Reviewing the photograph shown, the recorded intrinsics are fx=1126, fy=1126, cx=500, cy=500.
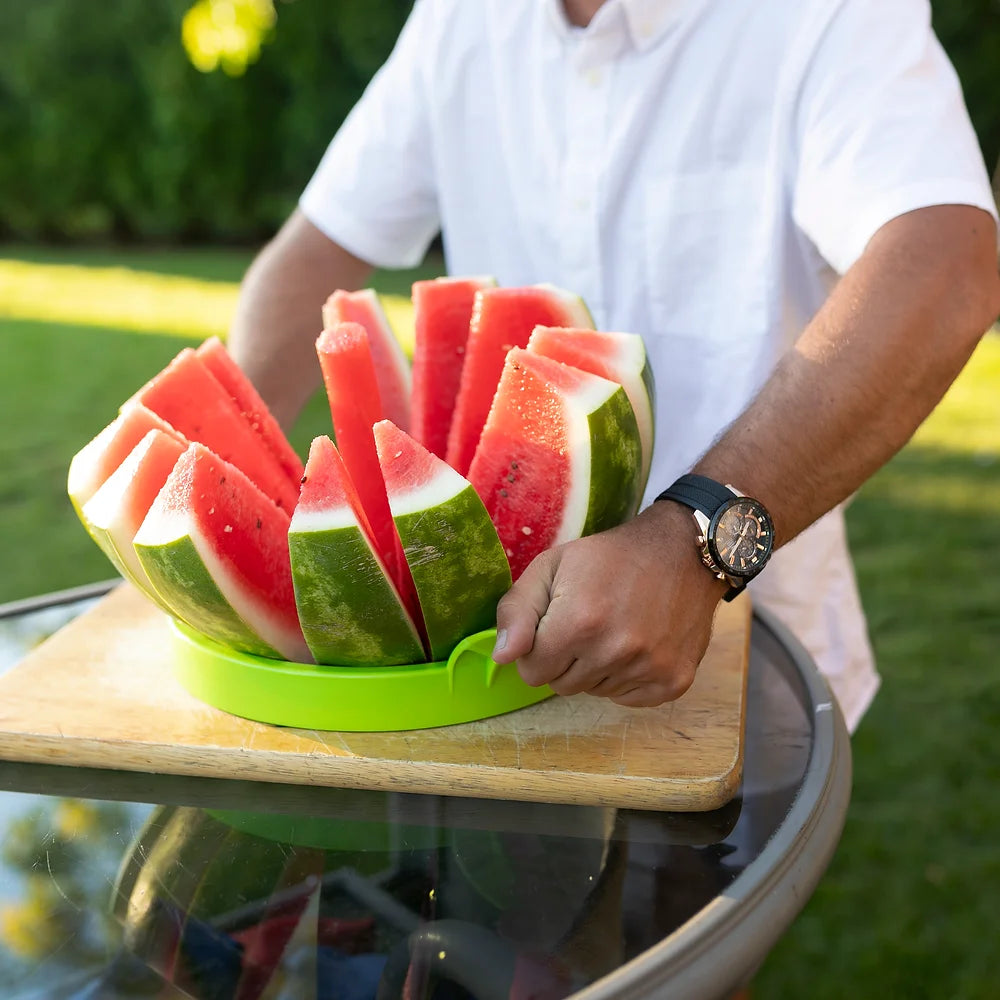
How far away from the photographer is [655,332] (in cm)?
203

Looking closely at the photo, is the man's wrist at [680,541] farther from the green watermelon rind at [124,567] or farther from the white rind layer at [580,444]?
the green watermelon rind at [124,567]

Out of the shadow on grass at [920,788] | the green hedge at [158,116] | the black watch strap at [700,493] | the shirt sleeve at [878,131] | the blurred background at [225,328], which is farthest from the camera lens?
the green hedge at [158,116]

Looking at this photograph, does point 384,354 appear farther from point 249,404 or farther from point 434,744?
point 434,744

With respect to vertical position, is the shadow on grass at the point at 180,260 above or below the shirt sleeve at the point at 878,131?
below

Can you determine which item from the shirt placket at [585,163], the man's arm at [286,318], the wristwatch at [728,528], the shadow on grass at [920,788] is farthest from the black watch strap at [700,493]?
the shadow on grass at [920,788]

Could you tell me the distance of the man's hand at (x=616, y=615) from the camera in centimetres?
117

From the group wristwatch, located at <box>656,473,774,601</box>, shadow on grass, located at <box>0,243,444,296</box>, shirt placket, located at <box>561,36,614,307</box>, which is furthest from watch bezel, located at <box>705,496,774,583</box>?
shadow on grass, located at <box>0,243,444,296</box>

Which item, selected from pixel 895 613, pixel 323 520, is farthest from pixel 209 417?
pixel 895 613

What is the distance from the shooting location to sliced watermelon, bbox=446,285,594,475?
160 centimetres

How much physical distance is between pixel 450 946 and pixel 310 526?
44 cm

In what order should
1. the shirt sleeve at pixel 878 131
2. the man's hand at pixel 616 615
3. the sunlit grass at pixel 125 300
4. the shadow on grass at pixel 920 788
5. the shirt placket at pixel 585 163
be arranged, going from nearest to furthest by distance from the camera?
the man's hand at pixel 616 615, the shirt sleeve at pixel 878 131, the shirt placket at pixel 585 163, the shadow on grass at pixel 920 788, the sunlit grass at pixel 125 300

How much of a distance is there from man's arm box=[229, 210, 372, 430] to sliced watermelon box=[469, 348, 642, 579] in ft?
2.41

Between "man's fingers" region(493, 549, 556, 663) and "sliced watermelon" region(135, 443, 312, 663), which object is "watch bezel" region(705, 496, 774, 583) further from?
"sliced watermelon" region(135, 443, 312, 663)

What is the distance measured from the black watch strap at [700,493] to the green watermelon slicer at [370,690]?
0.27 m
